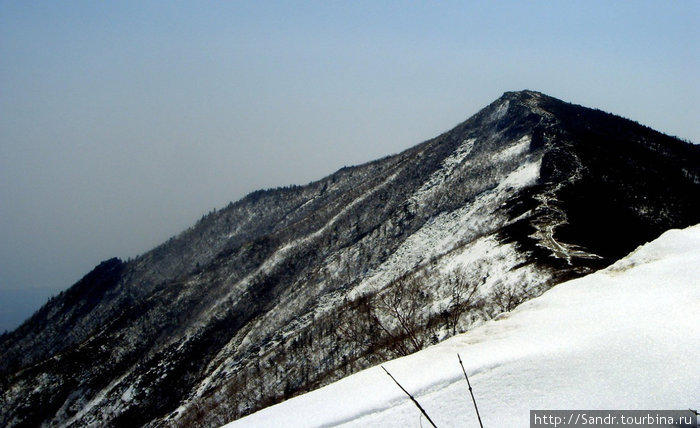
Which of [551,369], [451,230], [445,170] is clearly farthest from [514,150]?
[551,369]

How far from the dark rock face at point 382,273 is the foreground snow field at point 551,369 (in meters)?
6.18

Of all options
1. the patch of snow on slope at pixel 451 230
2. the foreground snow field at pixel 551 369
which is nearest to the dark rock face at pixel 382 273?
the patch of snow on slope at pixel 451 230

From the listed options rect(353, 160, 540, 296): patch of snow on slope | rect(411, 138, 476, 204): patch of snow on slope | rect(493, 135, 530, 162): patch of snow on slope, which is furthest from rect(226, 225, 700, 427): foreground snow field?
rect(411, 138, 476, 204): patch of snow on slope

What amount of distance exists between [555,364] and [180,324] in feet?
229

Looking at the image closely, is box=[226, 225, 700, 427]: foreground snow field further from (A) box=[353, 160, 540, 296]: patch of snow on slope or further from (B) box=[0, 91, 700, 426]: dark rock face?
(A) box=[353, 160, 540, 296]: patch of snow on slope

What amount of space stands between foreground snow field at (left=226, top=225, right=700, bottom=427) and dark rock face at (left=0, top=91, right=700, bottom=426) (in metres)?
6.18

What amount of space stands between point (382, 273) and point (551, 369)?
44.2 m

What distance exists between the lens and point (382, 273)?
1935 inches

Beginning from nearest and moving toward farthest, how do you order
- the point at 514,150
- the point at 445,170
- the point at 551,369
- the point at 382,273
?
the point at 551,369 < the point at 382,273 < the point at 514,150 < the point at 445,170

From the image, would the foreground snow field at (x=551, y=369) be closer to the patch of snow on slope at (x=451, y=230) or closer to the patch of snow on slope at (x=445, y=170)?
the patch of snow on slope at (x=451, y=230)

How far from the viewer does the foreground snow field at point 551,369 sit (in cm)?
472

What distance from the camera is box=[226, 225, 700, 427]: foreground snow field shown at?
186 inches

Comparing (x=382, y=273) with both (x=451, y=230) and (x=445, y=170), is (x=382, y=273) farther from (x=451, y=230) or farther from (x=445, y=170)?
(x=445, y=170)

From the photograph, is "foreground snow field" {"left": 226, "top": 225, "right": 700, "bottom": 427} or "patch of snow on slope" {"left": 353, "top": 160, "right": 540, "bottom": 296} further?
"patch of snow on slope" {"left": 353, "top": 160, "right": 540, "bottom": 296}
